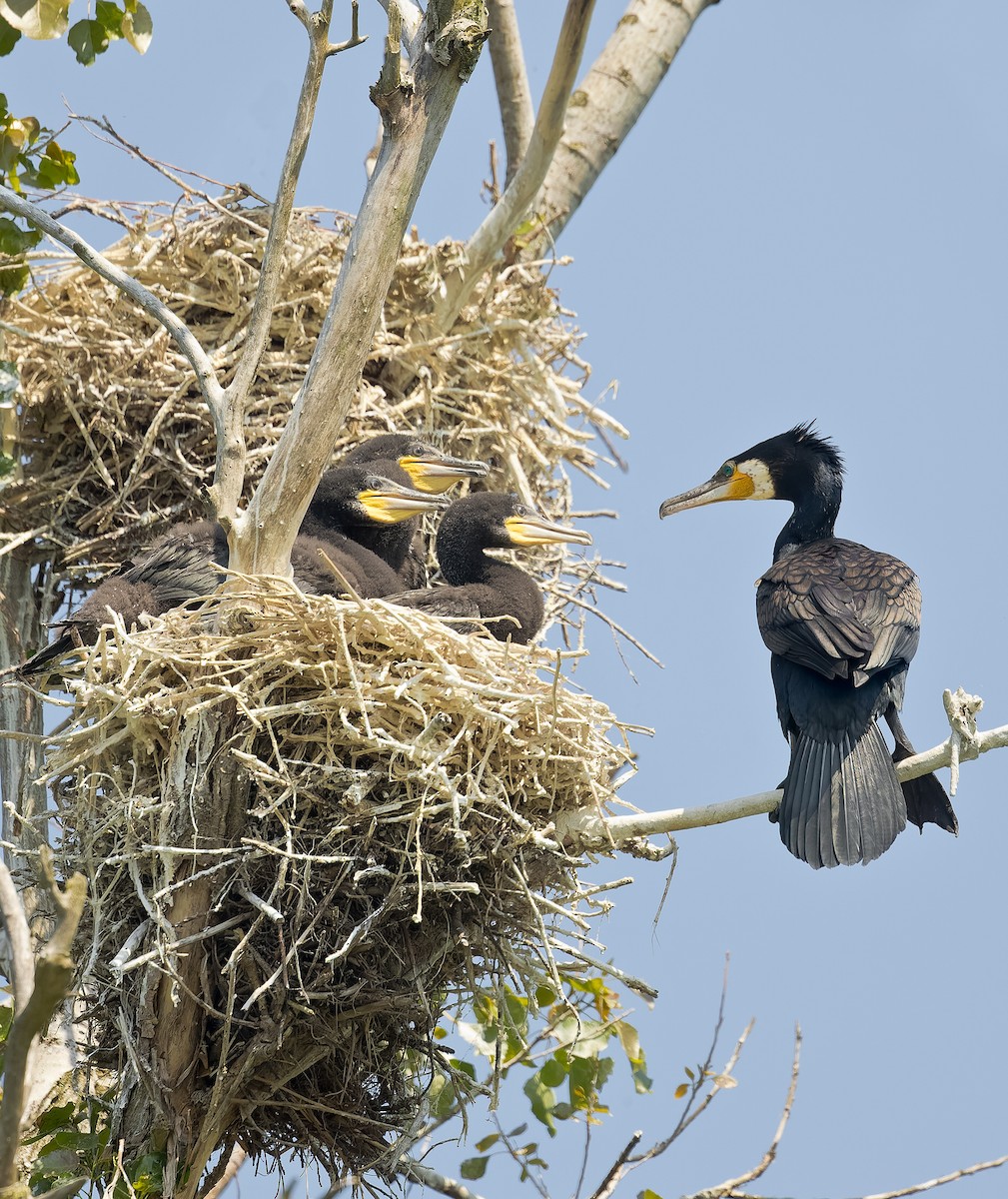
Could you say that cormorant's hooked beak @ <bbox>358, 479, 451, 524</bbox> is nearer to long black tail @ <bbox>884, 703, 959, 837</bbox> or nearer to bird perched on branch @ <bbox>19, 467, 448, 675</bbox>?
bird perched on branch @ <bbox>19, 467, 448, 675</bbox>

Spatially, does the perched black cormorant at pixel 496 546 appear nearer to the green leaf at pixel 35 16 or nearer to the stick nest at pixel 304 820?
the stick nest at pixel 304 820

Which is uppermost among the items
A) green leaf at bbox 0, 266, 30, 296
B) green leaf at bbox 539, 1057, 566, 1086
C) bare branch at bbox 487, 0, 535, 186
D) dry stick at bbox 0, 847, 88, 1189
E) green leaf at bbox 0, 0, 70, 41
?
bare branch at bbox 487, 0, 535, 186

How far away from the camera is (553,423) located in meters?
6.11

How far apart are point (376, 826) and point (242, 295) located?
267 centimetres

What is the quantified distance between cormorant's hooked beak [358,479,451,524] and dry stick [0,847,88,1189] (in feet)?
9.65

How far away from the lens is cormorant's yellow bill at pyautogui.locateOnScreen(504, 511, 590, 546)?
17.2 ft

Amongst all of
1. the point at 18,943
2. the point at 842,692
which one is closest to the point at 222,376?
the point at 842,692

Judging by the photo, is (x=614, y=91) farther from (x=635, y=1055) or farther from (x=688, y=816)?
(x=688, y=816)

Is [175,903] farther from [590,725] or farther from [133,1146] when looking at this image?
[590,725]

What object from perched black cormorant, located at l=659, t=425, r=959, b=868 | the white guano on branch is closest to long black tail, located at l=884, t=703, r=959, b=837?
perched black cormorant, located at l=659, t=425, r=959, b=868

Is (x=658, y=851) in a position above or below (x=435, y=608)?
below

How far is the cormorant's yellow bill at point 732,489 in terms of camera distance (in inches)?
229

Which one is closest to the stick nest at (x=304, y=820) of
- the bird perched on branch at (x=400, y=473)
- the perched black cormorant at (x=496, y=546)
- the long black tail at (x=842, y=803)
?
the long black tail at (x=842, y=803)

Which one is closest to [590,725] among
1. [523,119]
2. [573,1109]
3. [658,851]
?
[658,851]
